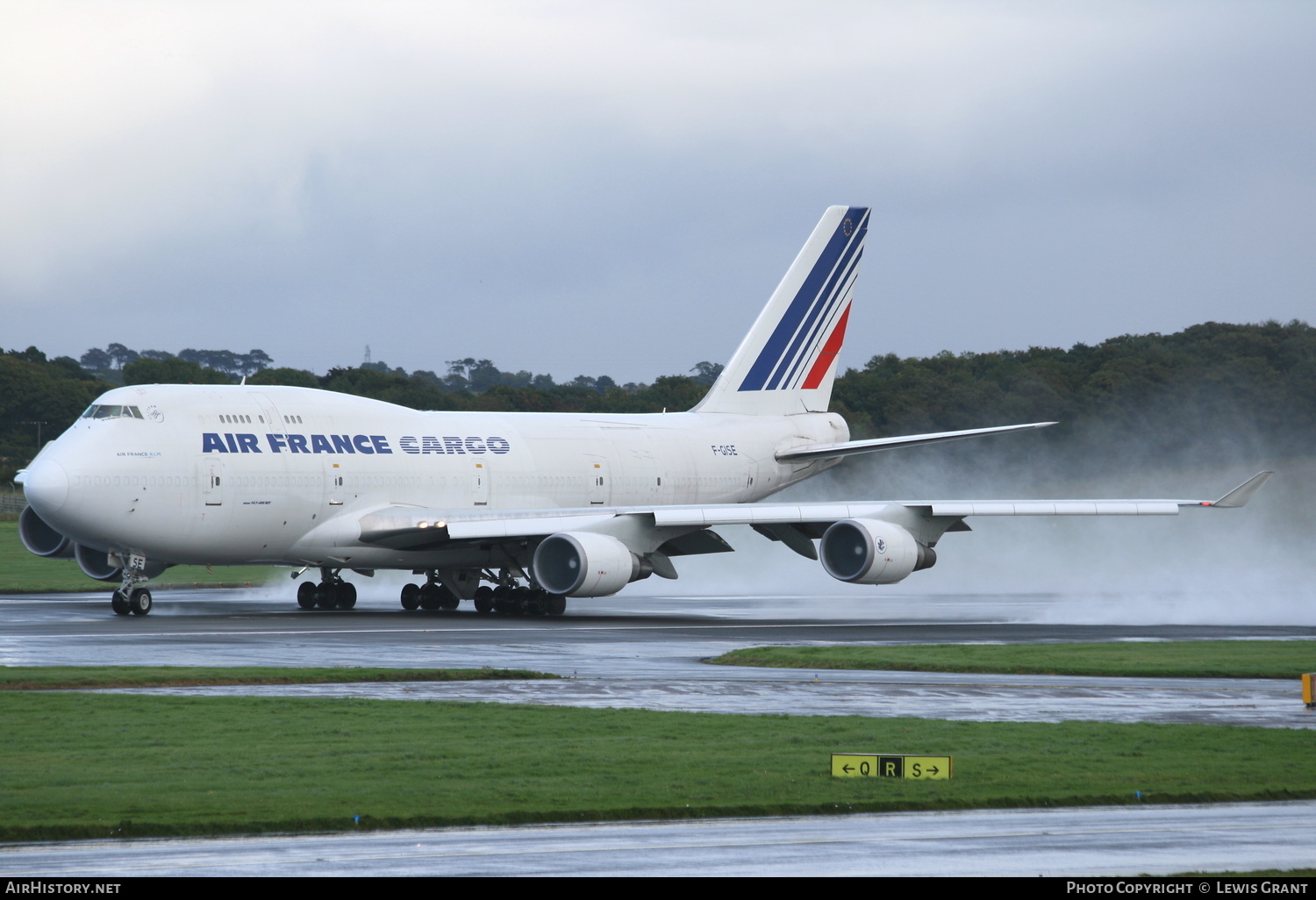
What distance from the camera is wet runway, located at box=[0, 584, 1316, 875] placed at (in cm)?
970

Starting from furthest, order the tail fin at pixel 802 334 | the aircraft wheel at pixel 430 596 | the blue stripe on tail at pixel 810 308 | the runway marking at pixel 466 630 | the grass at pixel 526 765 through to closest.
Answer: the blue stripe on tail at pixel 810 308 → the tail fin at pixel 802 334 → the aircraft wheel at pixel 430 596 → the runway marking at pixel 466 630 → the grass at pixel 526 765

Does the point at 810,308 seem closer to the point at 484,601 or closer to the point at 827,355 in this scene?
the point at 827,355

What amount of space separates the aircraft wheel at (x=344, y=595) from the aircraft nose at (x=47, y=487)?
7.13 meters

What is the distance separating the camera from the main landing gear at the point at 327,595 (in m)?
36.7

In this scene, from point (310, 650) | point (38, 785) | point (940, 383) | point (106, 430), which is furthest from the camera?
point (940, 383)

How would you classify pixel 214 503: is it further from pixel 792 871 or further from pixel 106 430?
pixel 792 871

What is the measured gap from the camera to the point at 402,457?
1438 inches

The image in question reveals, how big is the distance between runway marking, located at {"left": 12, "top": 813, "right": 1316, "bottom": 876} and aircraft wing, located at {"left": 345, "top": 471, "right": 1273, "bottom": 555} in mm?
22646

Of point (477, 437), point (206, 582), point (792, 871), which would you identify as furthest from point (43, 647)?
point (206, 582)

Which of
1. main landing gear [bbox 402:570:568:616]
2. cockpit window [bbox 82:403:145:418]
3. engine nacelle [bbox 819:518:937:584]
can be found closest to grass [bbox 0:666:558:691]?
cockpit window [bbox 82:403:145:418]

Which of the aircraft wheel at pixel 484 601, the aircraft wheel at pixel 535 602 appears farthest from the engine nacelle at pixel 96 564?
the aircraft wheel at pixel 535 602

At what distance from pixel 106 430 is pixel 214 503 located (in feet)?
8.64

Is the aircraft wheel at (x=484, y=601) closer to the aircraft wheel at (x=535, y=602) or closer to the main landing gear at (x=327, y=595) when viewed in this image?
the aircraft wheel at (x=535, y=602)

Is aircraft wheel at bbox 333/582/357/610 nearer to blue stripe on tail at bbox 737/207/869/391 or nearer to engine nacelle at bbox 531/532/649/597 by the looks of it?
engine nacelle at bbox 531/532/649/597
